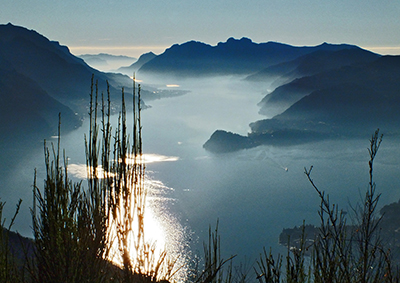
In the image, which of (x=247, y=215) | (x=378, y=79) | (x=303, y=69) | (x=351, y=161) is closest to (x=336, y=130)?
(x=351, y=161)

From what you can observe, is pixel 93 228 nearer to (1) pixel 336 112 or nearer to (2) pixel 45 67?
(1) pixel 336 112

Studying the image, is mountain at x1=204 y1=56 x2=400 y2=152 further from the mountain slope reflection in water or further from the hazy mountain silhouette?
the hazy mountain silhouette

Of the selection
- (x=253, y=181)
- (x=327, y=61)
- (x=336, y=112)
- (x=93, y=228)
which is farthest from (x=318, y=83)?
(x=93, y=228)

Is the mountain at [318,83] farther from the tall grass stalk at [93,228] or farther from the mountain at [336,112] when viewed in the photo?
the tall grass stalk at [93,228]

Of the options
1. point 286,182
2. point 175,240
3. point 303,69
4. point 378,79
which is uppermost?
point 303,69

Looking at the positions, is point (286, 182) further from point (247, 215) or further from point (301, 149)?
point (301, 149)
